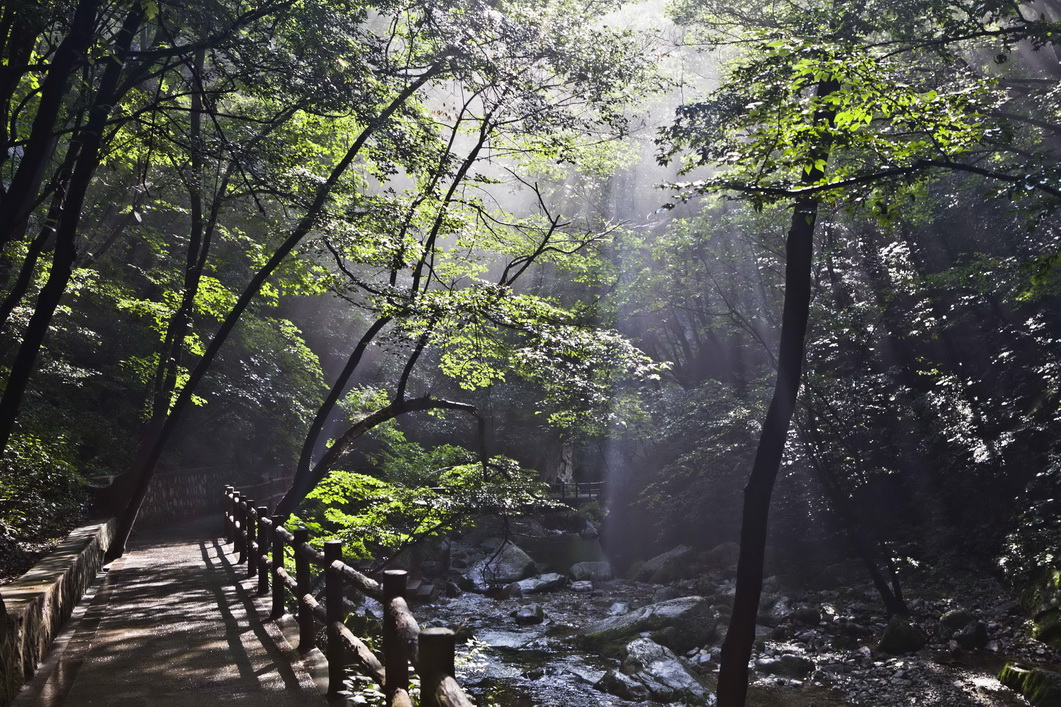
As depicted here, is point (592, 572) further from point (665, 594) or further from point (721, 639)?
point (721, 639)

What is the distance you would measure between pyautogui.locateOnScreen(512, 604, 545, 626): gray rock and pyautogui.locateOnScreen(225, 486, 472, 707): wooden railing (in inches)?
280

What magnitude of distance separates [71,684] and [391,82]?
26.2 feet

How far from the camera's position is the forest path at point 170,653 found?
16.0ft

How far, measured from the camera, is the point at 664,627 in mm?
12250

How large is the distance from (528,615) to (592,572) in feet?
18.8

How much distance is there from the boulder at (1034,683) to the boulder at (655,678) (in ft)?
11.9

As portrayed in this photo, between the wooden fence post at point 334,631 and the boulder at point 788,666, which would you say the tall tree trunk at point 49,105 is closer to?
the wooden fence post at point 334,631

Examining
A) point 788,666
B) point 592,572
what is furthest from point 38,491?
point 592,572

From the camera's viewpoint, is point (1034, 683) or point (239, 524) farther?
point (239, 524)

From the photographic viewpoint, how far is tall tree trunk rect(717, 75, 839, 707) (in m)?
7.88

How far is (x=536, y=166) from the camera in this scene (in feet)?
37.7

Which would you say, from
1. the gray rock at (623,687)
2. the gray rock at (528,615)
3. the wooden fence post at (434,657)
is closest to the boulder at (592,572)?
the gray rock at (528,615)

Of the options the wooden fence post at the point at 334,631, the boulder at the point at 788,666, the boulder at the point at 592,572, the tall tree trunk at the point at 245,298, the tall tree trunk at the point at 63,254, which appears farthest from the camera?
the boulder at the point at 592,572

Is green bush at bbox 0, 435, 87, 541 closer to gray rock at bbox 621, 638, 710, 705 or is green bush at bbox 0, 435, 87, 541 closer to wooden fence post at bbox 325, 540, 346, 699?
wooden fence post at bbox 325, 540, 346, 699
